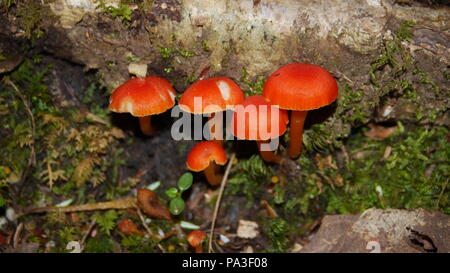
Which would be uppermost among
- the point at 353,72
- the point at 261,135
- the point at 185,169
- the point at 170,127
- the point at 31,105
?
the point at 353,72

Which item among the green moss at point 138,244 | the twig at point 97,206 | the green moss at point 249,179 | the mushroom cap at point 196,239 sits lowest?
the green moss at point 138,244

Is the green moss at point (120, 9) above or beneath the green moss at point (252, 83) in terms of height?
above

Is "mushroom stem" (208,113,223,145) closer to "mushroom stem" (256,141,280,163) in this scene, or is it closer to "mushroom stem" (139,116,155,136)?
"mushroom stem" (256,141,280,163)

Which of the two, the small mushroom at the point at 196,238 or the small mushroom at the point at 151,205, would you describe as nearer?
the small mushroom at the point at 196,238

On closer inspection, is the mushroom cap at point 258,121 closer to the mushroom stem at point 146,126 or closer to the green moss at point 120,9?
the mushroom stem at point 146,126

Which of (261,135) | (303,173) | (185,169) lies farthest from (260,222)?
(261,135)

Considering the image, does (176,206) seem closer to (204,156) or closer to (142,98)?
(204,156)

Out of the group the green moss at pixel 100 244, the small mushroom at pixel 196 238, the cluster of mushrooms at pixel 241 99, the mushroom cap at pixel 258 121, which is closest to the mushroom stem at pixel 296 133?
the cluster of mushrooms at pixel 241 99

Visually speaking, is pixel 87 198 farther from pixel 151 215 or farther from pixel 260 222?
pixel 260 222
